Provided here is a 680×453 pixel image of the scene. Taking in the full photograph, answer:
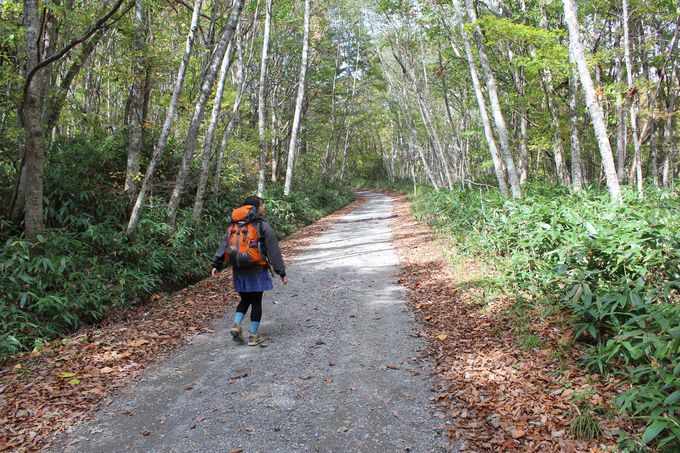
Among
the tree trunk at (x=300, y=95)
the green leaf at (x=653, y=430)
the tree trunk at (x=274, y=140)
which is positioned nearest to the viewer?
the green leaf at (x=653, y=430)

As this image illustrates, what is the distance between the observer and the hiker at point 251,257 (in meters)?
5.02

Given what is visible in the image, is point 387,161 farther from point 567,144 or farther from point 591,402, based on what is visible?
point 591,402

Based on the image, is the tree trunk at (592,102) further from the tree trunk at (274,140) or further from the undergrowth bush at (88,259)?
the tree trunk at (274,140)

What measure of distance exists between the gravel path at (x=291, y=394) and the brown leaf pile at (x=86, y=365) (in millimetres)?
261

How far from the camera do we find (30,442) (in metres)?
3.24

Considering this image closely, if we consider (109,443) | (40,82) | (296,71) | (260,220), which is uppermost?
(296,71)

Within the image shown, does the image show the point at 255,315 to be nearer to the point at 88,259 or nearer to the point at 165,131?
the point at 88,259

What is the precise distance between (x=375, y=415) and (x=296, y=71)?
22647 mm

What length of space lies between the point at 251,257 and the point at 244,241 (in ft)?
0.73

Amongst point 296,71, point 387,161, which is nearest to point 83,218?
point 296,71

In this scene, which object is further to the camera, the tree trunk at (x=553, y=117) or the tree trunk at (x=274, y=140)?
the tree trunk at (x=274, y=140)

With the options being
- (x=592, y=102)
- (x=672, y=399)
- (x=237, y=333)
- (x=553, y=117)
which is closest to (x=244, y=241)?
(x=237, y=333)

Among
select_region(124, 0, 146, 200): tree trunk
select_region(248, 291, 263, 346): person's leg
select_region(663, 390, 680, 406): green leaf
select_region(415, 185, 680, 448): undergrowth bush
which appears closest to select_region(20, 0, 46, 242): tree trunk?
select_region(124, 0, 146, 200): tree trunk

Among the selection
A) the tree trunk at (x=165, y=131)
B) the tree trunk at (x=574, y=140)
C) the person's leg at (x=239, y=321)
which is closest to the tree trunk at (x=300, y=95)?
the tree trunk at (x=165, y=131)
